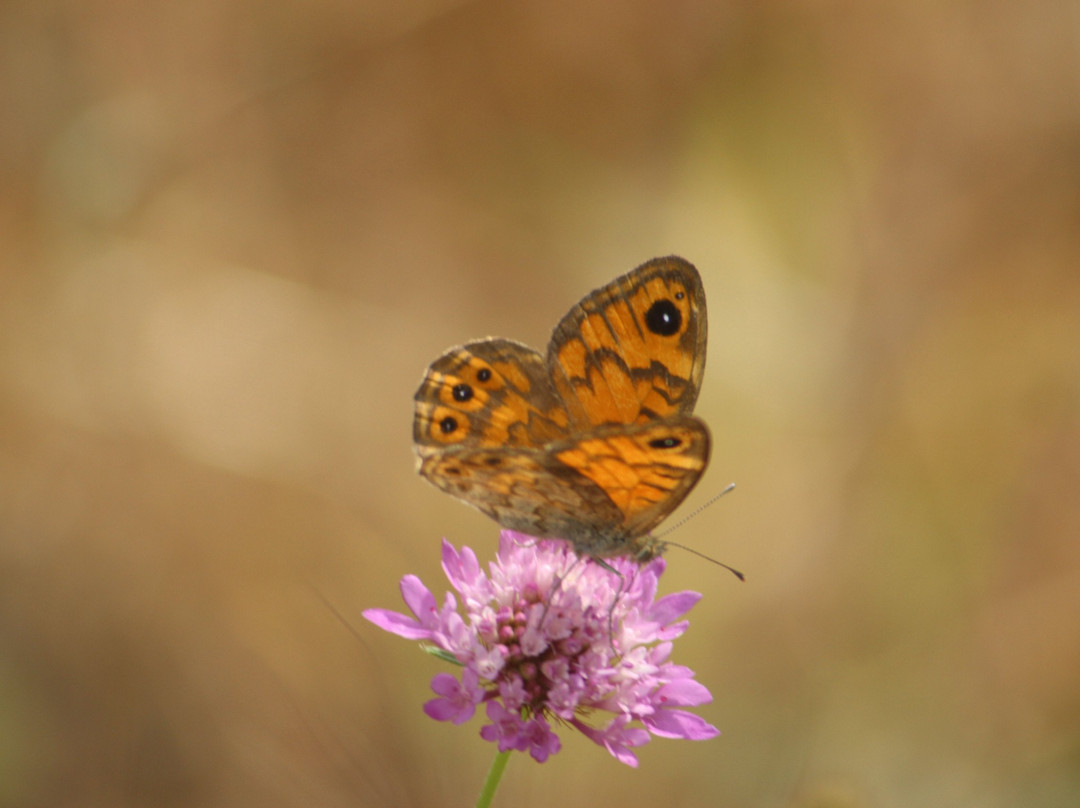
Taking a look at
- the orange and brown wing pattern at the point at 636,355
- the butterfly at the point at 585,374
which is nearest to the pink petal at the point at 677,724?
the butterfly at the point at 585,374

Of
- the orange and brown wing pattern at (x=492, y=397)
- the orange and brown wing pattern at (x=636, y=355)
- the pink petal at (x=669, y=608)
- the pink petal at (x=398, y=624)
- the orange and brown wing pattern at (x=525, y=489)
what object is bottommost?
the pink petal at (x=398, y=624)

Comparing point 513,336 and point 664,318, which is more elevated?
point 513,336

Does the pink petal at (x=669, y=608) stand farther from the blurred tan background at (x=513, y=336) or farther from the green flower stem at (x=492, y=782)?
the blurred tan background at (x=513, y=336)

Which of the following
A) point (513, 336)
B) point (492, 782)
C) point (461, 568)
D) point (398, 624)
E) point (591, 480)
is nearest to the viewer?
point (492, 782)

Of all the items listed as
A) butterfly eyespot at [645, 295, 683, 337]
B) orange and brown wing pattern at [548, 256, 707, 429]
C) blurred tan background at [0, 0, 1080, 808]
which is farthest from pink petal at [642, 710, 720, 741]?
blurred tan background at [0, 0, 1080, 808]

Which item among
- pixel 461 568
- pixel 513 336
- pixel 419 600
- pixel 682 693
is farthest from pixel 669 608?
pixel 513 336

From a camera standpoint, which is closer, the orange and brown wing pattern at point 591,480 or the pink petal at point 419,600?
the orange and brown wing pattern at point 591,480

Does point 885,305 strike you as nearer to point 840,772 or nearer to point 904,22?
point 904,22

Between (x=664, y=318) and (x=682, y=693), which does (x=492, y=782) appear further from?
(x=664, y=318)
